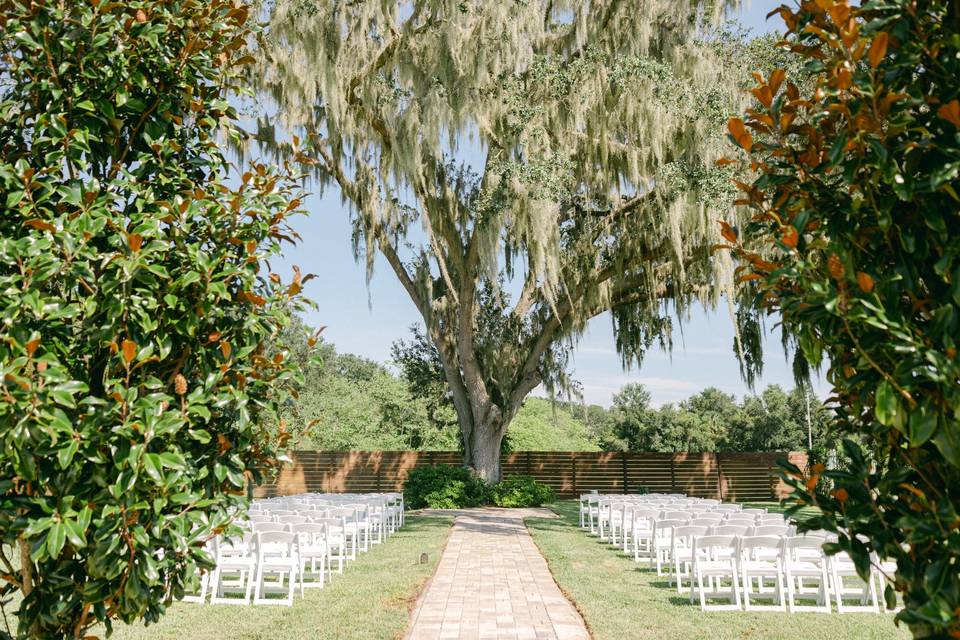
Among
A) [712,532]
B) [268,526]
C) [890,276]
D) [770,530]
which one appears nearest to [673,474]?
[770,530]

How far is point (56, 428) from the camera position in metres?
2.09

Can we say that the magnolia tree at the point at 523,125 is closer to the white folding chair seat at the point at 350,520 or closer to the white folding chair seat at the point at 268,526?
the white folding chair seat at the point at 350,520

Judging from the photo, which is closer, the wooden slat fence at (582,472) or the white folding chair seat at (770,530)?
the white folding chair seat at (770,530)

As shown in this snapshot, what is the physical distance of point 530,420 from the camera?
1658 inches

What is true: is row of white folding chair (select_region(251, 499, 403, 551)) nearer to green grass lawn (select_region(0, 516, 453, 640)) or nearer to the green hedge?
green grass lawn (select_region(0, 516, 453, 640))

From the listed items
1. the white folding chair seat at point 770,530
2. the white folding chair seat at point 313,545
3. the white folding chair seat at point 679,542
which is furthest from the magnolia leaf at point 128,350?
the white folding chair seat at point 770,530

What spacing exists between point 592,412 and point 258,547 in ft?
314

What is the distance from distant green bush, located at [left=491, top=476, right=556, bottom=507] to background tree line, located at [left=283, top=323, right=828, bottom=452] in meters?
2.26

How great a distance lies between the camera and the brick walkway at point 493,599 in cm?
579

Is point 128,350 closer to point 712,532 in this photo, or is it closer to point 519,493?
point 712,532

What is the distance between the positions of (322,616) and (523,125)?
10.3 meters

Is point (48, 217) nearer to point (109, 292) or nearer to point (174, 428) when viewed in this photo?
point (109, 292)

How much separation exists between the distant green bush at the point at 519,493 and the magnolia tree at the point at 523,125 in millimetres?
5231

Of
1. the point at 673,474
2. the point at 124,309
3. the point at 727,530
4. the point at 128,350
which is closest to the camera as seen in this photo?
the point at 128,350
